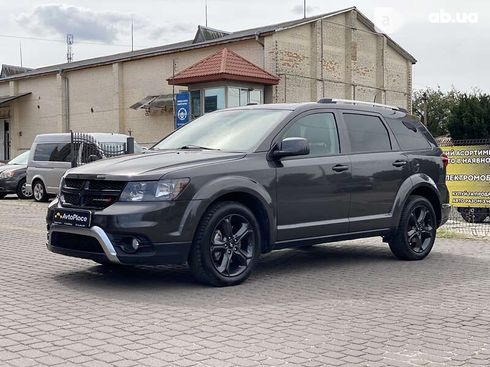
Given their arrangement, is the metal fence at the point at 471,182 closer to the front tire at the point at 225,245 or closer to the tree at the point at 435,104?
the front tire at the point at 225,245

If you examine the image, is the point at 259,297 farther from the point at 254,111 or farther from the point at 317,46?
the point at 317,46

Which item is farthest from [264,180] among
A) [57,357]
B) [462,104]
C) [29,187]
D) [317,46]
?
[317,46]

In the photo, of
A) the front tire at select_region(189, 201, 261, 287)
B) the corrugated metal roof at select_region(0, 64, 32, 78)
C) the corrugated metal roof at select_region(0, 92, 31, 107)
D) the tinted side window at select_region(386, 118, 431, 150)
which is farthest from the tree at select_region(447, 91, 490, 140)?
the corrugated metal roof at select_region(0, 64, 32, 78)

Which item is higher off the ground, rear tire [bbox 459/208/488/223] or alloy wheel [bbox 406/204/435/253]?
alloy wheel [bbox 406/204/435/253]

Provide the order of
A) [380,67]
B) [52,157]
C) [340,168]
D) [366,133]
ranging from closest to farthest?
[340,168] → [366,133] → [52,157] → [380,67]

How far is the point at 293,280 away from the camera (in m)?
7.44

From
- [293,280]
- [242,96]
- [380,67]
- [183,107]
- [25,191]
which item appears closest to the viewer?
[293,280]

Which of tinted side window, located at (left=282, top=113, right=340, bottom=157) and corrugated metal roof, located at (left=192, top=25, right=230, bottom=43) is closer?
tinted side window, located at (left=282, top=113, right=340, bottom=157)

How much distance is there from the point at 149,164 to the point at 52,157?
14521 millimetres

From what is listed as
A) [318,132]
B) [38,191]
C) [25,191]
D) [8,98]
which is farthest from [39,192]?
[8,98]

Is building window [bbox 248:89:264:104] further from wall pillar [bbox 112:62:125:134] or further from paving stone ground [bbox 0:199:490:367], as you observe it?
paving stone ground [bbox 0:199:490:367]

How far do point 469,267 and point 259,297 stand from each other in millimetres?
3424

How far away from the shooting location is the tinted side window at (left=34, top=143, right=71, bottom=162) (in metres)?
20.1

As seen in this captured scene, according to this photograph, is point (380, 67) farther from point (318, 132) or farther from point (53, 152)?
A: point (318, 132)
